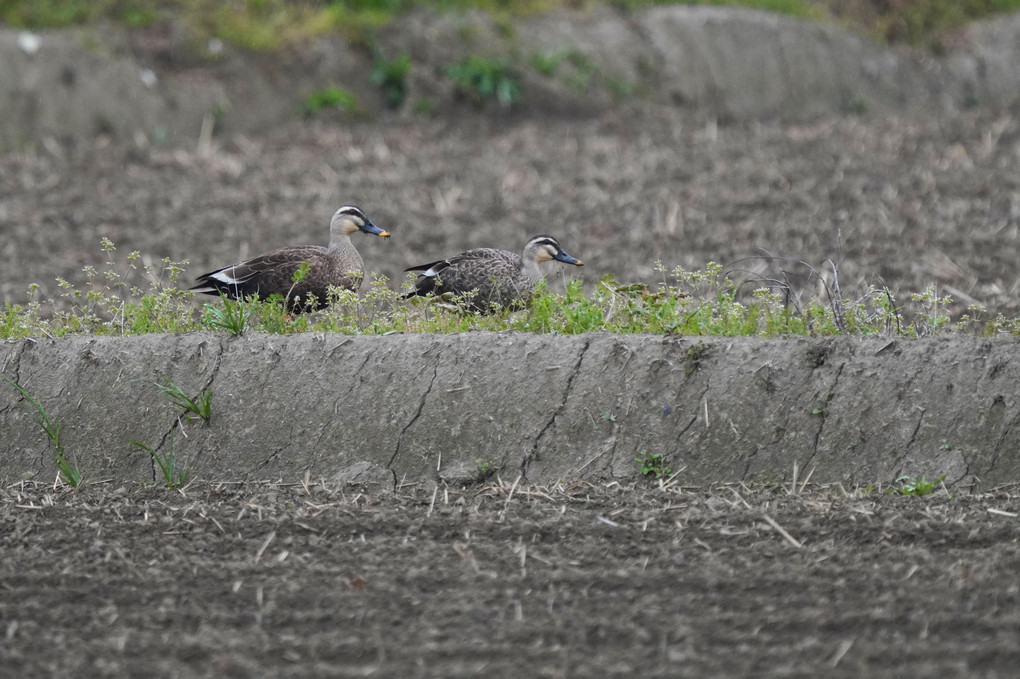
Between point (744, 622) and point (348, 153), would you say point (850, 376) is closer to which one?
point (744, 622)

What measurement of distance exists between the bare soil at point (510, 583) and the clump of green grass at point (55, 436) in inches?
8.9

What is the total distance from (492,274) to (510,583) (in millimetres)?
3286

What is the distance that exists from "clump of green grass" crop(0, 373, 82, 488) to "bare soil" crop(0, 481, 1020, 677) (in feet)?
0.74

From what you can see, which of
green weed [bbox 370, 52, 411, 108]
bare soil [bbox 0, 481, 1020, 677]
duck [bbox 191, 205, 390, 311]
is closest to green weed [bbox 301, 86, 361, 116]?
green weed [bbox 370, 52, 411, 108]

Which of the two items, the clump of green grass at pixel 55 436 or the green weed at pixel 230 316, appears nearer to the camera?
the clump of green grass at pixel 55 436

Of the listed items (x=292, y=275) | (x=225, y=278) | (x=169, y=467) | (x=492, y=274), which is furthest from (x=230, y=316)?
(x=492, y=274)

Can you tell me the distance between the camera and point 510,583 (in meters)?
4.08

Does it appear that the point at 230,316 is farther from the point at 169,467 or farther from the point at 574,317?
the point at 574,317

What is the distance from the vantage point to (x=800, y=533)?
14.6ft

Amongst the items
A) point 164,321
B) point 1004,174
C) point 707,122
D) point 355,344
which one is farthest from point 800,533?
point 707,122

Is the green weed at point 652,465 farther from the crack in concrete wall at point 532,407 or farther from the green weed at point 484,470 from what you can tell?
the green weed at point 484,470

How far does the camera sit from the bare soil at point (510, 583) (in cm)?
351

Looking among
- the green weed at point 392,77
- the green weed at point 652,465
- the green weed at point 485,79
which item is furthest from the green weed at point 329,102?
the green weed at point 652,465

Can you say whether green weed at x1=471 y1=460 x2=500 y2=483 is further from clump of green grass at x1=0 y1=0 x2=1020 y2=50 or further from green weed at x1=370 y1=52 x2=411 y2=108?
clump of green grass at x1=0 y1=0 x2=1020 y2=50
